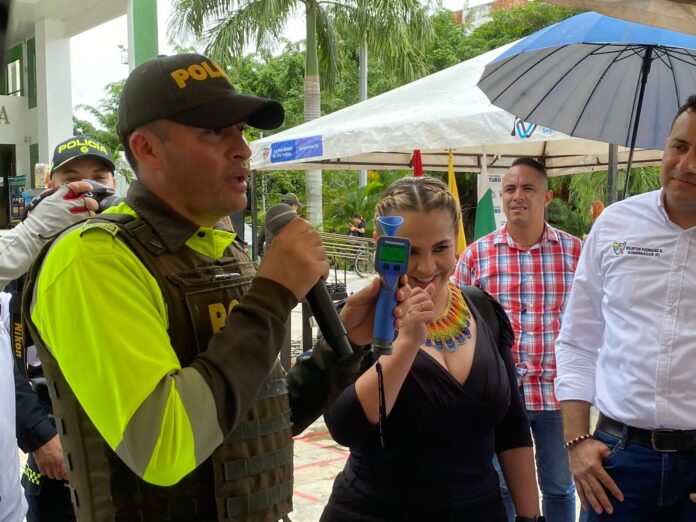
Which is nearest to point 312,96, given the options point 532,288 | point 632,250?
point 532,288

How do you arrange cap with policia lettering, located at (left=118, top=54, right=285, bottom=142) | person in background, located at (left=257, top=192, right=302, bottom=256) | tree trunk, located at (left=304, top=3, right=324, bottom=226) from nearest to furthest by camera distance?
cap with policia lettering, located at (left=118, top=54, right=285, bottom=142), person in background, located at (left=257, top=192, right=302, bottom=256), tree trunk, located at (left=304, top=3, right=324, bottom=226)

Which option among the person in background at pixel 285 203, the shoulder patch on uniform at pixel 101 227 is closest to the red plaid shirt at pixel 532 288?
the person in background at pixel 285 203

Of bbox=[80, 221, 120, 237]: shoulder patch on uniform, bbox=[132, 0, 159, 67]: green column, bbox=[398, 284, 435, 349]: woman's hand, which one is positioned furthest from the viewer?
bbox=[132, 0, 159, 67]: green column

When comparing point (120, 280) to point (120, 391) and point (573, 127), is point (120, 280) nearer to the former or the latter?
point (120, 391)

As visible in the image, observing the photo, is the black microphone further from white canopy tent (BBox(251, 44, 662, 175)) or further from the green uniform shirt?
white canopy tent (BBox(251, 44, 662, 175))

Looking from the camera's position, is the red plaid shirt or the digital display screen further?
the red plaid shirt

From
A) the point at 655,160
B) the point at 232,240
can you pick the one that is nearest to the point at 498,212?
the point at 655,160

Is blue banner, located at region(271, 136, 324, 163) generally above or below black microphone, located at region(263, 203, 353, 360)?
above

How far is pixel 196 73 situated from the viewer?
1474 mm

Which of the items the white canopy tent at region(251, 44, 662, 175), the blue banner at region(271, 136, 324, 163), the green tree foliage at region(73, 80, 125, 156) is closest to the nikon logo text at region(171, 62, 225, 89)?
the white canopy tent at region(251, 44, 662, 175)

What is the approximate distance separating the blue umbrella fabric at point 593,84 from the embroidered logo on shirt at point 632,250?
1.40m

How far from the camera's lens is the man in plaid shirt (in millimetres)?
3834

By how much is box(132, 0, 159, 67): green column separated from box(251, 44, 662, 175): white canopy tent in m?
2.68

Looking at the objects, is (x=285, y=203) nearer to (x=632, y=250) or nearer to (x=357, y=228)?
(x=632, y=250)
